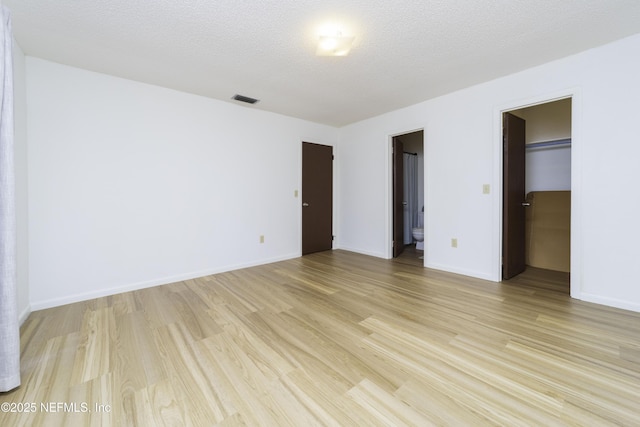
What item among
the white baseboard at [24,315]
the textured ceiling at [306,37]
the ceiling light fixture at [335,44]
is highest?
the textured ceiling at [306,37]

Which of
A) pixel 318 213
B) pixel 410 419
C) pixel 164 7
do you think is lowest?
pixel 410 419

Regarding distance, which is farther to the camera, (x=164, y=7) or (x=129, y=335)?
(x=129, y=335)

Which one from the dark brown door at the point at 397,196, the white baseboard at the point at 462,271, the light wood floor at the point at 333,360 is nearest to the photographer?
the light wood floor at the point at 333,360

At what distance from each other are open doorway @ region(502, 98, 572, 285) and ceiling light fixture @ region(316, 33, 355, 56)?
2196 mm

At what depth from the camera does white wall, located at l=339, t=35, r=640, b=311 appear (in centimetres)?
235

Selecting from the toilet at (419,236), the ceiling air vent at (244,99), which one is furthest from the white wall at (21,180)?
the toilet at (419,236)

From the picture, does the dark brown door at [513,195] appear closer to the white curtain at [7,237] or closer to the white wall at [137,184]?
the white wall at [137,184]

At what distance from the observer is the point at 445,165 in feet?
11.8

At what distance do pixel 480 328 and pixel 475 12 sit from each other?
7.79ft

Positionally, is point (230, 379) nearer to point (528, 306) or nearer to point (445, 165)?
point (528, 306)

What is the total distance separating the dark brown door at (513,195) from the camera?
3.12 m

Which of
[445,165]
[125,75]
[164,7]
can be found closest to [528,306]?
[445,165]

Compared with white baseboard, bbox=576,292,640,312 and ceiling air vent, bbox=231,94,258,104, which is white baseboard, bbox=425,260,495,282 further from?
ceiling air vent, bbox=231,94,258,104

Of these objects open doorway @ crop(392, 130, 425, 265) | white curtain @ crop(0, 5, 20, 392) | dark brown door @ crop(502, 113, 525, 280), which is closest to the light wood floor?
white curtain @ crop(0, 5, 20, 392)
